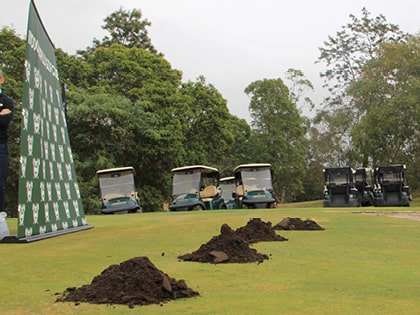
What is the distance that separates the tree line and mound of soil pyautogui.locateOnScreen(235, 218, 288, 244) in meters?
20.8

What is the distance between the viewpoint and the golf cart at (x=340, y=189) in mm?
32281

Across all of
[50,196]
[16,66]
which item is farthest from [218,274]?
[16,66]

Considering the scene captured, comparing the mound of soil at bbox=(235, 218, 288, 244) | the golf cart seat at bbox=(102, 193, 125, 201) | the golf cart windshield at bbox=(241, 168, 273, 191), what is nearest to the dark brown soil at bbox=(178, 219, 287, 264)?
the mound of soil at bbox=(235, 218, 288, 244)

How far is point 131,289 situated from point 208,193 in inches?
962

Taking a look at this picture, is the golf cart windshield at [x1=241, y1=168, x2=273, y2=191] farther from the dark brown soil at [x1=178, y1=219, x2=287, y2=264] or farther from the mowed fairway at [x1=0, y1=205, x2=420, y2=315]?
the dark brown soil at [x1=178, y1=219, x2=287, y2=264]

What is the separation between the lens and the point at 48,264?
6.20m

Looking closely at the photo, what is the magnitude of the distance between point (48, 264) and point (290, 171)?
44.5 m

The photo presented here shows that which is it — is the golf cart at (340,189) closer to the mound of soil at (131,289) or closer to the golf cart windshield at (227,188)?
the golf cart windshield at (227,188)

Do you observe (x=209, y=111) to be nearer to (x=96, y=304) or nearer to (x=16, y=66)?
(x=16, y=66)

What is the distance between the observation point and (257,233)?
862 cm

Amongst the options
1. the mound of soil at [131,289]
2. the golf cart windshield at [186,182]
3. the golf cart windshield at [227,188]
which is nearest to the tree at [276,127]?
the golf cart windshield at [227,188]

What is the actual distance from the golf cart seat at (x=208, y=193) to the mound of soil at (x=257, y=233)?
1920 cm

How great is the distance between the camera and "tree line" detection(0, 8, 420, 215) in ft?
99.5

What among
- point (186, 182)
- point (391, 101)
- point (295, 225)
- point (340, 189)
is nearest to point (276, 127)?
point (391, 101)
